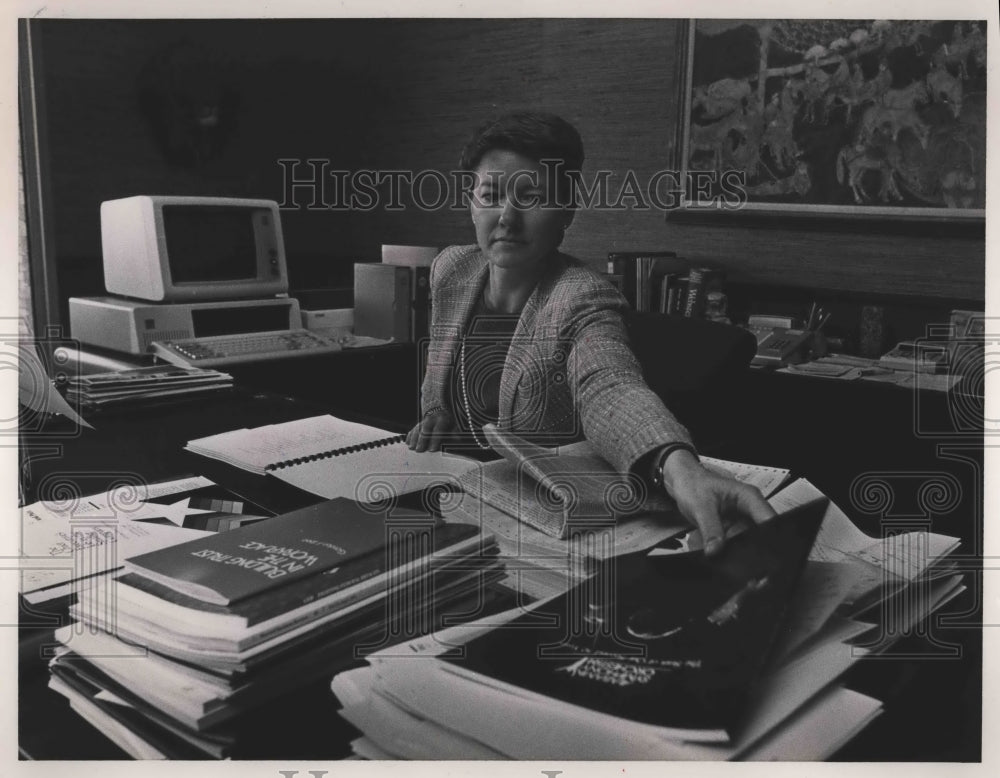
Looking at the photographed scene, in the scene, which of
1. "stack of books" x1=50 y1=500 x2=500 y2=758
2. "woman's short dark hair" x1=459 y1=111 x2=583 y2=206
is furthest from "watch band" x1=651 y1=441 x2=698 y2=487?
"woman's short dark hair" x1=459 y1=111 x2=583 y2=206

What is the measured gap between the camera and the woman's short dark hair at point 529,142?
1.59m

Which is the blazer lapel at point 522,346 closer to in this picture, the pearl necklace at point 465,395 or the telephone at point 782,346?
the pearl necklace at point 465,395

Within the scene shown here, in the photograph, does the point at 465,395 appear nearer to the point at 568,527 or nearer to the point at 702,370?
the point at 702,370

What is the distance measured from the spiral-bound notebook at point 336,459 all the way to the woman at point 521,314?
0.29 feet

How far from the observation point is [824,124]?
8.21ft

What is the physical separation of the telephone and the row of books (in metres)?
0.26

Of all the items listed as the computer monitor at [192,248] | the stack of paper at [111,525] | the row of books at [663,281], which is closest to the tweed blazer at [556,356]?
the stack of paper at [111,525]

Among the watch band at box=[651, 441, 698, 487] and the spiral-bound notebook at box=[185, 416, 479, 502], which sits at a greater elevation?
the watch band at box=[651, 441, 698, 487]

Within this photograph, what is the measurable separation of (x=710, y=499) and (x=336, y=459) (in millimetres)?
576

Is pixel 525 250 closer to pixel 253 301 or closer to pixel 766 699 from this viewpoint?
pixel 766 699

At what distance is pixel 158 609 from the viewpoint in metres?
0.66

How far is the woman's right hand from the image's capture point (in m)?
1.35

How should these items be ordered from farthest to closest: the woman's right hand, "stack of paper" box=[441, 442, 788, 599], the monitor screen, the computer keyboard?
the monitor screen → the computer keyboard → the woman's right hand → "stack of paper" box=[441, 442, 788, 599]

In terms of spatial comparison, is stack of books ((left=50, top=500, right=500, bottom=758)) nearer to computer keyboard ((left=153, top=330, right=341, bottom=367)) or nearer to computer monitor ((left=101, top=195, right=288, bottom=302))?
computer keyboard ((left=153, top=330, right=341, bottom=367))
